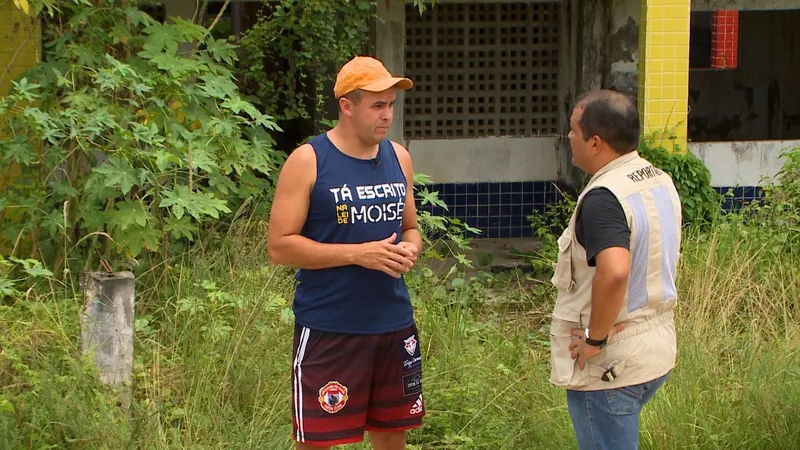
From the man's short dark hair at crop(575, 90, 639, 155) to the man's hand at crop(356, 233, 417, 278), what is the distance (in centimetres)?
74

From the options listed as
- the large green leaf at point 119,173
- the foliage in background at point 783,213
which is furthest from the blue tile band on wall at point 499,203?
the large green leaf at point 119,173

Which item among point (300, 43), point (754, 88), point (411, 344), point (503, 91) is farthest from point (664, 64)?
point (754, 88)

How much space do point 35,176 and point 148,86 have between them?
984mm

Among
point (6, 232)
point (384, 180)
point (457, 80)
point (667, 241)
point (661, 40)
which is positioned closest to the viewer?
point (667, 241)

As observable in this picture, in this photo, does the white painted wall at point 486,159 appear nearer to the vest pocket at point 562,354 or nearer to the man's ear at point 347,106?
the man's ear at point 347,106

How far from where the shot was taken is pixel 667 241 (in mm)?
3723

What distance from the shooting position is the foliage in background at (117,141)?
6062mm

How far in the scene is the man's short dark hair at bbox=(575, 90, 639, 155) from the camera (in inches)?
144

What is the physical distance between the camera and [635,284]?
3705 mm

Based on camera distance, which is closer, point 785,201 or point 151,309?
point 151,309

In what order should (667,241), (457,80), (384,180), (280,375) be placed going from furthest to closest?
(457,80) → (280,375) → (384,180) → (667,241)

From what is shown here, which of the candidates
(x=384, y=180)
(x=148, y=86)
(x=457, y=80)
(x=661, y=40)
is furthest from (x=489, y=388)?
(x=457, y=80)

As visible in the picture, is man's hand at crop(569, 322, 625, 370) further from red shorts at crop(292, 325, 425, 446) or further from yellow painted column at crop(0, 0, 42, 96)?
yellow painted column at crop(0, 0, 42, 96)

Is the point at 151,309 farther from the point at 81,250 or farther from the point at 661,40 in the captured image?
the point at 661,40
